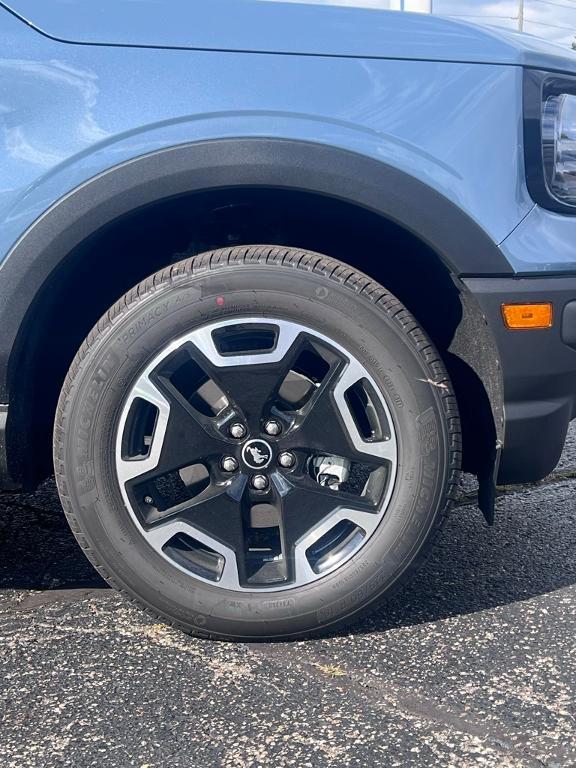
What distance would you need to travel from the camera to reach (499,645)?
181cm

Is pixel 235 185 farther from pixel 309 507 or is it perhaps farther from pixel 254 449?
pixel 309 507

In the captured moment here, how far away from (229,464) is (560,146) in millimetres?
1018

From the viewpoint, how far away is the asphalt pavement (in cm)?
147

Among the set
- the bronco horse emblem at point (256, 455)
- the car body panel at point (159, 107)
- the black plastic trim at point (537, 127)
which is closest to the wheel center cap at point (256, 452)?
the bronco horse emblem at point (256, 455)

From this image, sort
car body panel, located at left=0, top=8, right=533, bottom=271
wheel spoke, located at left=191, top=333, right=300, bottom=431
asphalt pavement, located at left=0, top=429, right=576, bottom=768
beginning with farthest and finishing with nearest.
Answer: wheel spoke, located at left=191, top=333, right=300, bottom=431 → car body panel, located at left=0, top=8, right=533, bottom=271 → asphalt pavement, located at left=0, top=429, right=576, bottom=768

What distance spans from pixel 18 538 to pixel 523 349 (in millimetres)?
1612

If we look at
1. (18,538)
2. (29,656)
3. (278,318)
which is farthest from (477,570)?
(18,538)

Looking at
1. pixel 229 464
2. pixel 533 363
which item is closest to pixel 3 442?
pixel 229 464

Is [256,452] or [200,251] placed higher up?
[200,251]

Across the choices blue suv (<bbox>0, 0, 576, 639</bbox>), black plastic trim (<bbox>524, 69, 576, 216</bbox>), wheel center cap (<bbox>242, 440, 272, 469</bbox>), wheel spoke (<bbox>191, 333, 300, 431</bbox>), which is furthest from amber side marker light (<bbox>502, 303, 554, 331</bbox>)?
wheel center cap (<bbox>242, 440, 272, 469</bbox>)

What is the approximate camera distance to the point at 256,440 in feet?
5.85

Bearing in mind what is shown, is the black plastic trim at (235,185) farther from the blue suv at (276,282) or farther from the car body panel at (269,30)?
the car body panel at (269,30)

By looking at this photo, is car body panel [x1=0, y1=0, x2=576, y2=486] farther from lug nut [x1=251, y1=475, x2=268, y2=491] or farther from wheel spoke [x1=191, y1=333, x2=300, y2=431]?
lug nut [x1=251, y1=475, x2=268, y2=491]

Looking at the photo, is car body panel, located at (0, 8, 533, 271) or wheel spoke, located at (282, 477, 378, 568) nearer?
car body panel, located at (0, 8, 533, 271)
